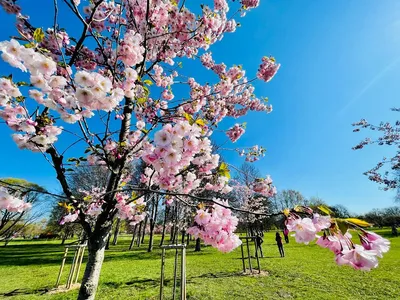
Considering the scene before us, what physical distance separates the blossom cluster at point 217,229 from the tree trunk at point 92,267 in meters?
1.44

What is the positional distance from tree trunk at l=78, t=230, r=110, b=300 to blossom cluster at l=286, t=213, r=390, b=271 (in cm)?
259

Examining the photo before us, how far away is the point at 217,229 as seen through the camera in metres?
2.26

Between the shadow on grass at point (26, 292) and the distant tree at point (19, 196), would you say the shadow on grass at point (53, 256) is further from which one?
the shadow on grass at point (26, 292)

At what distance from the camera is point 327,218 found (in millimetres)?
1259

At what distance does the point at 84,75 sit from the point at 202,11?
11.7ft

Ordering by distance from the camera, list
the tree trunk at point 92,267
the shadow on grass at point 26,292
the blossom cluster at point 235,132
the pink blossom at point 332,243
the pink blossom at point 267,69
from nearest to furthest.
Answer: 1. the pink blossom at point 332,243
2. the tree trunk at point 92,267
3. the pink blossom at point 267,69
4. the blossom cluster at point 235,132
5. the shadow on grass at point 26,292

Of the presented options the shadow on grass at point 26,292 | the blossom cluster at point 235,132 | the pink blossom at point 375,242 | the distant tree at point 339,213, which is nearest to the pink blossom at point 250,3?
the blossom cluster at point 235,132

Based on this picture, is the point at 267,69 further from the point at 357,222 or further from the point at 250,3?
the point at 357,222

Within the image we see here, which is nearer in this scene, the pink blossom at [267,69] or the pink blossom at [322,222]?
the pink blossom at [322,222]

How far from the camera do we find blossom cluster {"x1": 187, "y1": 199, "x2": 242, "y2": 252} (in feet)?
7.41

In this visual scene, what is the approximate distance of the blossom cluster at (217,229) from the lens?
7.41 feet

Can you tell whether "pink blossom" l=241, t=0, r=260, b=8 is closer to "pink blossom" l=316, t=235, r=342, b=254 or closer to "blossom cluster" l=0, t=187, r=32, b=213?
"pink blossom" l=316, t=235, r=342, b=254

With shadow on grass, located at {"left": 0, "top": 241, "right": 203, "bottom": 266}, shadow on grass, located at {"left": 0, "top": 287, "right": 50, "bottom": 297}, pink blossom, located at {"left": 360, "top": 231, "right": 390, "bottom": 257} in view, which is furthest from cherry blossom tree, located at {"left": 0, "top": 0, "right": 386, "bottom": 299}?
shadow on grass, located at {"left": 0, "top": 241, "right": 203, "bottom": 266}

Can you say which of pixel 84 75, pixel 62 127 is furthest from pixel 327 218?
pixel 62 127
